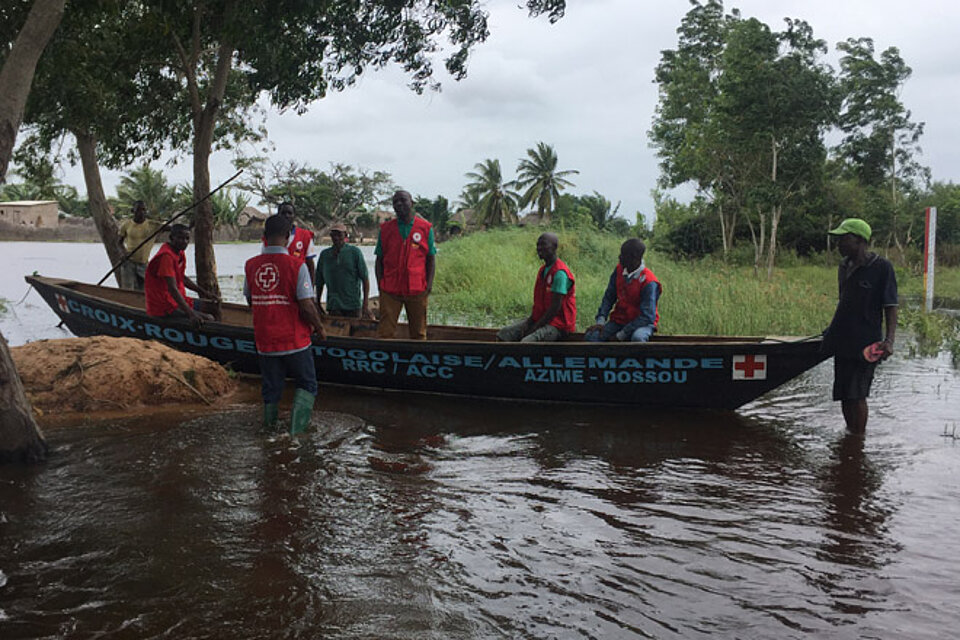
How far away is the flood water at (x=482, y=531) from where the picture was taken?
306cm

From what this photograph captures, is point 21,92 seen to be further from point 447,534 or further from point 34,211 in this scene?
point 34,211

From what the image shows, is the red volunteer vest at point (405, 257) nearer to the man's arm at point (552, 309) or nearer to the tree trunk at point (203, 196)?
the man's arm at point (552, 309)

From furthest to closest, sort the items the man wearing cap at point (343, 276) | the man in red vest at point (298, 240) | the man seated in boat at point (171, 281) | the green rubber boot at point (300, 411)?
the man wearing cap at point (343, 276), the man in red vest at point (298, 240), the man seated in boat at point (171, 281), the green rubber boot at point (300, 411)

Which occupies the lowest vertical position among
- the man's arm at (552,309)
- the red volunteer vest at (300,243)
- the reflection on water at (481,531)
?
the reflection on water at (481,531)

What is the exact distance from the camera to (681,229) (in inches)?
1278

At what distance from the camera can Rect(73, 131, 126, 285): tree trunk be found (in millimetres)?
12078

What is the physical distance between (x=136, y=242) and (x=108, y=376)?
503cm

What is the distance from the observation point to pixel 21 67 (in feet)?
16.8

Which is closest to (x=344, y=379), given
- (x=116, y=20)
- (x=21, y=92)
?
(x=21, y=92)

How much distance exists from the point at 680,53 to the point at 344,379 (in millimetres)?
32456

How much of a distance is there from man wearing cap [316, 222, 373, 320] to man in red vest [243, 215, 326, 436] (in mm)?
2870

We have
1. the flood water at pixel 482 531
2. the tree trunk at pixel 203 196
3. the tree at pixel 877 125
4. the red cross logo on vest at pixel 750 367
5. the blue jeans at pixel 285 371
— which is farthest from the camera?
the tree at pixel 877 125

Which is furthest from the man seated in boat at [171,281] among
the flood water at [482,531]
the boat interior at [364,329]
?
the flood water at [482,531]

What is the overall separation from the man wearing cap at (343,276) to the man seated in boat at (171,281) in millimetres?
1392
